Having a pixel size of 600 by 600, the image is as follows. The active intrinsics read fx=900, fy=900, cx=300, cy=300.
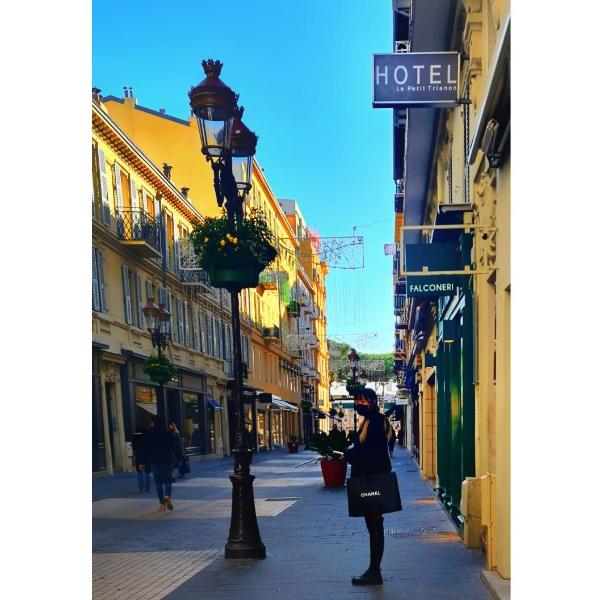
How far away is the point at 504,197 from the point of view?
692 centimetres

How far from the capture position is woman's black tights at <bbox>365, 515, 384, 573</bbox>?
24.7 feet

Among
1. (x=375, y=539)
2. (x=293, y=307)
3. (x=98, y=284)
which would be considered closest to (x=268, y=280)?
(x=293, y=307)

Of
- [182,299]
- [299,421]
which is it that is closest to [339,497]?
[182,299]

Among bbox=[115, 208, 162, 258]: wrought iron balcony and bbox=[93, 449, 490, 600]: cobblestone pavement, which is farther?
bbox=[115, 208, 162, 258]: wrought iron balcony

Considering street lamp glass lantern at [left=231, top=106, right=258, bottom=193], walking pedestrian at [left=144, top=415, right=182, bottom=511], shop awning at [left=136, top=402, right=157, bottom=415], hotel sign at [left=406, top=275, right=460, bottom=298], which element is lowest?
shop awning at [left=136, top=402, right=157, bottom=415]

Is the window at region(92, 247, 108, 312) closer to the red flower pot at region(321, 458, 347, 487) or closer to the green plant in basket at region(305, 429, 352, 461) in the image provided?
the green plant in basket at region(305, 429, 352, 461)

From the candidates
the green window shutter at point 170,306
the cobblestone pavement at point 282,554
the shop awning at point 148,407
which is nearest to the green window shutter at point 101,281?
the shop awning at point 148,407

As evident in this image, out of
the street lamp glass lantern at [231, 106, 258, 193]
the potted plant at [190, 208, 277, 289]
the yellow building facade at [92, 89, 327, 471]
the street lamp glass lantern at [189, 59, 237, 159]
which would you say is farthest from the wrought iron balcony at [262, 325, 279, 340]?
the street lamp glass lantern at [189, 59, 237, 159]

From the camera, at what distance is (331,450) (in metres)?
18.6

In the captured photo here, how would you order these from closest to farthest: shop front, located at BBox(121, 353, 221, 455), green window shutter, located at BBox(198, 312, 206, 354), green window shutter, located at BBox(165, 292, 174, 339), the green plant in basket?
the green plant in basket
shop front, located at BBox(121, 353, 221, 455)
green window shutter, located at BBox(165, 292, 174, 339)
green window shutter, located at BBox(198, 312, 206, 354)

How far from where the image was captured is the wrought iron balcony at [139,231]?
28.6m
